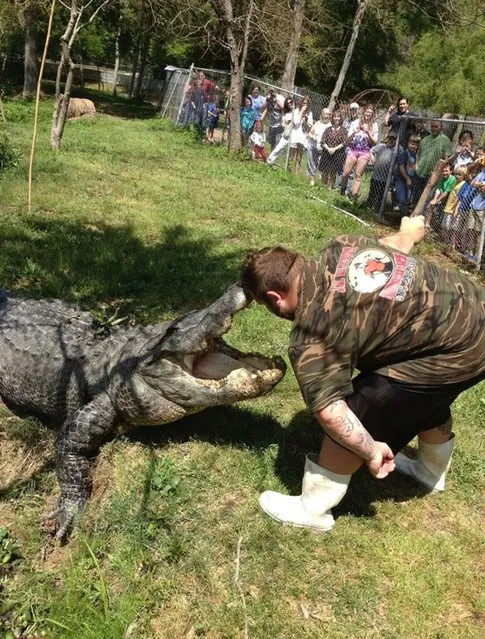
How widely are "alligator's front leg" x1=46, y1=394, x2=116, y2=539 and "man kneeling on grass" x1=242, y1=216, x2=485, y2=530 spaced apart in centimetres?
139

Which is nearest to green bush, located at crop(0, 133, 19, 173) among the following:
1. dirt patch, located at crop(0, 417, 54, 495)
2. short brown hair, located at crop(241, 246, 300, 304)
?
dirt patch, located at crop(0, 417, 54, 495)

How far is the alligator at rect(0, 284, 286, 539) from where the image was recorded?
3158 mm

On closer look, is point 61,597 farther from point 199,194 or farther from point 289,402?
point 199,194

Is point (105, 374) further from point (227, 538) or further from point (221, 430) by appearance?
point (227, 538)

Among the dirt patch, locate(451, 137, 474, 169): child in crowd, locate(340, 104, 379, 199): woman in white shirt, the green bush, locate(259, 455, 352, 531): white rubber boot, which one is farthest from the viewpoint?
locate(340, 104, 379, 199): woman in white shirt

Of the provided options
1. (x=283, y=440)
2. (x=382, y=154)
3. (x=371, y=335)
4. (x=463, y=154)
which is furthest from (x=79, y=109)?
(x=371, y=335)

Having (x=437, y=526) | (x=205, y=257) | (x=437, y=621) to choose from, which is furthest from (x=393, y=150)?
(x=437, y=621)

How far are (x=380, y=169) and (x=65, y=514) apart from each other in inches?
333

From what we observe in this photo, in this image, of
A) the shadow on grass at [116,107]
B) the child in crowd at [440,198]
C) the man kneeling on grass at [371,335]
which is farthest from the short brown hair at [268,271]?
the shadow on grass at [116,107]

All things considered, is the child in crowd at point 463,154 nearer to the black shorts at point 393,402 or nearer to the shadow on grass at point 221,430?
the shadow on grass at point 221,430

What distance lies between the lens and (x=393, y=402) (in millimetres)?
2568

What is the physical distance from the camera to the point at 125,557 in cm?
281

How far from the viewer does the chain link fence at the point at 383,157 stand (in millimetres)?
7949

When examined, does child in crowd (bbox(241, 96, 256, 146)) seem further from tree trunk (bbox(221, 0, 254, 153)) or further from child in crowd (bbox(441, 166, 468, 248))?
child in crowd (bbox(441, 166, 468, 248))
